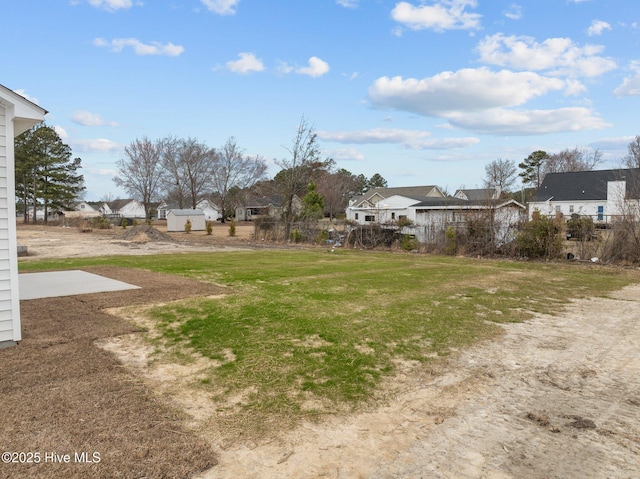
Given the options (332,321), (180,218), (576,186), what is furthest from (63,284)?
(576,186)

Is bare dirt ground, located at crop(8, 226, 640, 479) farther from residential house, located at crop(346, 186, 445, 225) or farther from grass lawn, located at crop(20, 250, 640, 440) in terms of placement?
residential house, located at crop(346, 186, 445, 225)

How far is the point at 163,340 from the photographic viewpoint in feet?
16.4

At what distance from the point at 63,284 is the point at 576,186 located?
41950 millimetres

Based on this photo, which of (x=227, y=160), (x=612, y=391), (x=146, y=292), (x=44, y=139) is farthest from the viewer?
(x=227, y=160)

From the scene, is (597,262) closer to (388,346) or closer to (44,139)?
(388,346)

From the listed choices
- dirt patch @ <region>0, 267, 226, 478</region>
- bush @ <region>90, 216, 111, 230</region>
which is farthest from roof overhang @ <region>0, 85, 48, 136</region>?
bush @ <region>90, 216, 111, 230</region>

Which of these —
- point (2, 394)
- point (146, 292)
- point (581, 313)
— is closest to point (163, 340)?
point (2, 394)

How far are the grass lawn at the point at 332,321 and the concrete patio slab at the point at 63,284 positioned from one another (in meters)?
1.87

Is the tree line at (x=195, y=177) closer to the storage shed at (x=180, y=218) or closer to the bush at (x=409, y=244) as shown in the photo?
the storage shed at (x=180, y=218)

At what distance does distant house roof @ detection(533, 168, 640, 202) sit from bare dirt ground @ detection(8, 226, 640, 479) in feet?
127

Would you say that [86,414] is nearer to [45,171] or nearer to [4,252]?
[4,252]

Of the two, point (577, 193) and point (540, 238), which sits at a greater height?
point (577, 193)

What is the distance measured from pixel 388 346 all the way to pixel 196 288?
4.75 m

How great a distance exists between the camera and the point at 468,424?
3.17 metres
